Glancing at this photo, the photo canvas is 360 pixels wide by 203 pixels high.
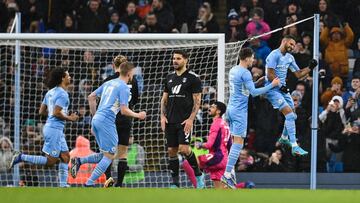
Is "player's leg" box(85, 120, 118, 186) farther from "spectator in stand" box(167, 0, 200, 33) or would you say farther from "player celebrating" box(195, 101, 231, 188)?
"spectator in stand" box(167, 0, 200, 33)

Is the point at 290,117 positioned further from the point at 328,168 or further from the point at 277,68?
the point at 328,168

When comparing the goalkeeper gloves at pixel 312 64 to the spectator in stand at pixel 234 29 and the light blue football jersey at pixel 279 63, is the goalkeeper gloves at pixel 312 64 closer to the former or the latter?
the light blue football jersey at pixel 279 63

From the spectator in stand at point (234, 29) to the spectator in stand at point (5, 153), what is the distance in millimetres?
4711

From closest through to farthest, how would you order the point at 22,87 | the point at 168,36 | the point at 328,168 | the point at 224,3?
the point at 168,36
the point at 328,168
the point at 22,87
the point at 224,3

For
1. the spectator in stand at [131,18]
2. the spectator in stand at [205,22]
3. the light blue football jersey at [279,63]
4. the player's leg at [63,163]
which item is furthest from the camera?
the spectator in stand at [131,18]

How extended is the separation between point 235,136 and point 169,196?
5.26m

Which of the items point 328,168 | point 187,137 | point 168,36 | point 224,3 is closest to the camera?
point 187,137

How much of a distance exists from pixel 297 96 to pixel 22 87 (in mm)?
4828

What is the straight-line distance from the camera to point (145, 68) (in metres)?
22.0

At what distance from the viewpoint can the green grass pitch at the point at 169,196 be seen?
1241 cm

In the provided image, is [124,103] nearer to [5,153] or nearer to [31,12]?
[5,153]

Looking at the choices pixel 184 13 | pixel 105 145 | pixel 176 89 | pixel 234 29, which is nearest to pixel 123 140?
pixel 105 145

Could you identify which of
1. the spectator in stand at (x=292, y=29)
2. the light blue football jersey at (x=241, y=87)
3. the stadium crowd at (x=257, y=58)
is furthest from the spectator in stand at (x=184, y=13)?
the light blue football jersey at (x=241, y=87)

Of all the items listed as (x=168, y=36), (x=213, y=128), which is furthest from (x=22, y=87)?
(x=213, y=128)
